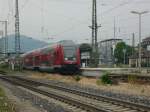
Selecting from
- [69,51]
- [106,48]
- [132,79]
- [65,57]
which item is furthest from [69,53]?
[106,48]

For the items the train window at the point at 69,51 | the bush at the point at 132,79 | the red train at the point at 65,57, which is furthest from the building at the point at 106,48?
the bush at the point at 132,79

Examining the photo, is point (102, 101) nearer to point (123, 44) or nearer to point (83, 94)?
point (83, 94)

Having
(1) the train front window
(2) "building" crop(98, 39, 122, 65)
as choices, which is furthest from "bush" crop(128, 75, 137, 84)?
(2) "building" crop(98, 39, 122, 65)

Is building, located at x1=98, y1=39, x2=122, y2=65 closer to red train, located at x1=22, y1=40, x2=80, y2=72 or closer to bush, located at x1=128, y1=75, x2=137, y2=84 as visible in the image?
red train, located at x1=22, y1=40, x2=80, y2=72

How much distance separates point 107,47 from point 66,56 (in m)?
108

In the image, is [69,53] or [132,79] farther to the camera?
[69,53]

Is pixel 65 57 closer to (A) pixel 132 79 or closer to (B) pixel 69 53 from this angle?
(B) pixel 69 53

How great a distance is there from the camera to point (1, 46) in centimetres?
12131

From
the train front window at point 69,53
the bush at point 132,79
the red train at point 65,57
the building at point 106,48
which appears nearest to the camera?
the bush at point 132,79

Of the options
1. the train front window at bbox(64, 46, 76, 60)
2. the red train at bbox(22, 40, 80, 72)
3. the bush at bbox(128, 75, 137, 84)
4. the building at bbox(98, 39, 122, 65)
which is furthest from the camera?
the building at bbox(98, 39, 122, 65)

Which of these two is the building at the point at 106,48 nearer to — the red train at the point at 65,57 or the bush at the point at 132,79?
the red train at the point at 65,57

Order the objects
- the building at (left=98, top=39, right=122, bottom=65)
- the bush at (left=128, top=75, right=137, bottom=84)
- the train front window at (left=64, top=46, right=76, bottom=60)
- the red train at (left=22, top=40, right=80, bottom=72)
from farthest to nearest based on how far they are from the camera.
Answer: the building at (left=98, top=39, right=122, bottom=65), the train front window at (left=64, top=46, right=76, bottom=60), the red train at (left=22, top=40, right=80, bottom=72), the bush at (left=128, top=75, right=137, bottom=84)

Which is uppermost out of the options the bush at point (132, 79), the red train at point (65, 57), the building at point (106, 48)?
the building at point (106, 48)

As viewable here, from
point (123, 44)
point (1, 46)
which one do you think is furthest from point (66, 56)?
point (123, 44)
